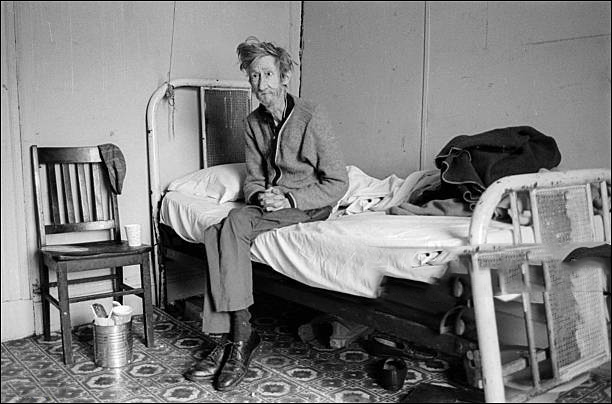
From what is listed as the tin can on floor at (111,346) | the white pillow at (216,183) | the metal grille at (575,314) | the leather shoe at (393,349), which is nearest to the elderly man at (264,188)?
the white pillow at (216,183)

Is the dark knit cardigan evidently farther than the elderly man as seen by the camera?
Yes

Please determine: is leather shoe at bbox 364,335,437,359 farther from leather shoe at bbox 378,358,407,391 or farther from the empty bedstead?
the empty bedstead

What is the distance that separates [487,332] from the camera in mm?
1473

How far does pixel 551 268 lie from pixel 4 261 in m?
1.98

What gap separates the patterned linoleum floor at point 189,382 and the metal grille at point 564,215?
373mm

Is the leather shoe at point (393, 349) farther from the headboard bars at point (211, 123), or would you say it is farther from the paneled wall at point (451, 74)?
the headboard bars at point (211, 123)

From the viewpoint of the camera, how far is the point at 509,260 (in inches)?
60.3

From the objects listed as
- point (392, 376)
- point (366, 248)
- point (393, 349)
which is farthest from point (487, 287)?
point (393, 349)

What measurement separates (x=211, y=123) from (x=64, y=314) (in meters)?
1.13

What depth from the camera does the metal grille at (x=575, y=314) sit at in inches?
59.0

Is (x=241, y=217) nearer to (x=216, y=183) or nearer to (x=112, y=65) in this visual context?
(x=216, y=183)

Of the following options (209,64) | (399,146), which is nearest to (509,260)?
(399,146)

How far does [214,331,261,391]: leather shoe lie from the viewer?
6.42ft

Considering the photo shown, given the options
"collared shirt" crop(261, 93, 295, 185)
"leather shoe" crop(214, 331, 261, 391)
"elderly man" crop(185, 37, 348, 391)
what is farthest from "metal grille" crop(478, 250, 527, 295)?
"collared shirt" crop(261, 93, 295, 185)
